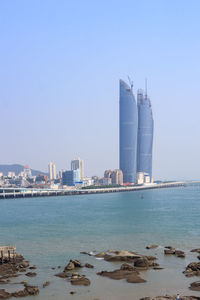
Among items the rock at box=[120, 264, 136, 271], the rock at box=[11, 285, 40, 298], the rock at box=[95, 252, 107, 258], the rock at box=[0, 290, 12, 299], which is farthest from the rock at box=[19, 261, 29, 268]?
the rock at box=[120, 264, 136, 271]

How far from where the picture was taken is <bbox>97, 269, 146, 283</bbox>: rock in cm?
2827

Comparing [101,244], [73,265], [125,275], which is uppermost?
[73,265]

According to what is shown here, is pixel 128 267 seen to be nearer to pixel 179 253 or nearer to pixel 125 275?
pixel 125 275

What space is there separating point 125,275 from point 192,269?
548 cm

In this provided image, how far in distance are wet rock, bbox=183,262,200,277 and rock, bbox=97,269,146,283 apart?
3.82m

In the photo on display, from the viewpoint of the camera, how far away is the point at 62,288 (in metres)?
26.8

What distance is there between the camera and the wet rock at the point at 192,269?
29122 millimetres

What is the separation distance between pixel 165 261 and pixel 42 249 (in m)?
13.0

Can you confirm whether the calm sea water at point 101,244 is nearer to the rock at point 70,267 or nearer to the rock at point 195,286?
the rock at point 195,286

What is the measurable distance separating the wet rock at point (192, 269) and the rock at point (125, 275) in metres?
3.82

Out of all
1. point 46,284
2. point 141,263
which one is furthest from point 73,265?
point 141,263

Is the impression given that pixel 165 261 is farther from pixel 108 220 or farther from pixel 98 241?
pixel 108 220

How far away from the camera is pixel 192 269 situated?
3030 cm

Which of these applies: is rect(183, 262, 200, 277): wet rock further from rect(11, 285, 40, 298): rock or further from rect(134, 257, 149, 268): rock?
rect(11, 285, 40, 298): rock
